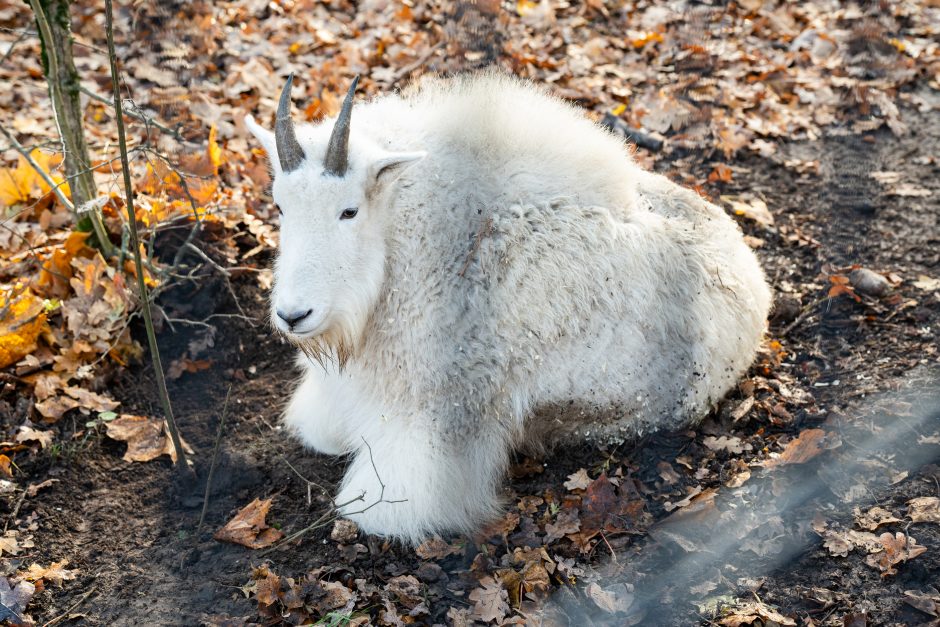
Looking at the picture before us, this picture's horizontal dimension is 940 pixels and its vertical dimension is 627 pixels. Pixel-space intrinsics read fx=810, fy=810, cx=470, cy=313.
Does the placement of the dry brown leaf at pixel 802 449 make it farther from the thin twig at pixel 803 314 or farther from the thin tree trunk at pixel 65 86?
the thin tree trunk at pixel 65 86

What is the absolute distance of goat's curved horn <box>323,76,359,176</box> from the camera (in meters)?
3.79

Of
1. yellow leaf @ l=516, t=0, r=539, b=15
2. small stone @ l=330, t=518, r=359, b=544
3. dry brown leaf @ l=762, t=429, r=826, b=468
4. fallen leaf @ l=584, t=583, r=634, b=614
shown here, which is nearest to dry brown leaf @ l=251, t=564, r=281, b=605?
small stone @ l=330, t=518, r=359, b=544

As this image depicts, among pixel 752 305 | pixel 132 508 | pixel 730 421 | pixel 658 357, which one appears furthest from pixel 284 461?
pixel 752 305

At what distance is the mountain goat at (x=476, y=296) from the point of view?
158 inches

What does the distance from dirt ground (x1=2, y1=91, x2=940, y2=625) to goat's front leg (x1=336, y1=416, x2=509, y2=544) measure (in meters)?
0.12

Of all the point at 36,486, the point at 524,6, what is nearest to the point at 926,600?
the point at 36,486

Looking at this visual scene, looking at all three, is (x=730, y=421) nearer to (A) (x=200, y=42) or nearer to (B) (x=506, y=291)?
(B) (x=506, y=291)

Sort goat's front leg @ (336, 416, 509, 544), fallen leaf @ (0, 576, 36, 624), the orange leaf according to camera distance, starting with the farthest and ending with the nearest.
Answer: the orange leaf → goat's front leg @ (336, 416, 509, 544) → fallen leaf @ (0, 576, 36, 624)

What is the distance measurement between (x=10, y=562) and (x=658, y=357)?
3.42 metres

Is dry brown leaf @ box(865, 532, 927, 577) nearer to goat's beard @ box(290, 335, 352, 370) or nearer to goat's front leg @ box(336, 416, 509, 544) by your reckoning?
goat's front leg @ box(336, 416, 509, 544)

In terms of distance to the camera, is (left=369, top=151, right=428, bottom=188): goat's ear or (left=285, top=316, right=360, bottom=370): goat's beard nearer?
(left=369, top=151, right=428, bottom=188): goat's ear

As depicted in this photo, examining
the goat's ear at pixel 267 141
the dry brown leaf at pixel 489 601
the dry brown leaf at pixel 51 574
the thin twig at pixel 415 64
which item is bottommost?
the dry brown leaf at pixel 51 574

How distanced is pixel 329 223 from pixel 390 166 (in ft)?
1.33

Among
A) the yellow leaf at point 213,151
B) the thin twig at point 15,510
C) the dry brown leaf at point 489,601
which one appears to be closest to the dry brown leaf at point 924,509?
the dry brown leaf at point 489,601
